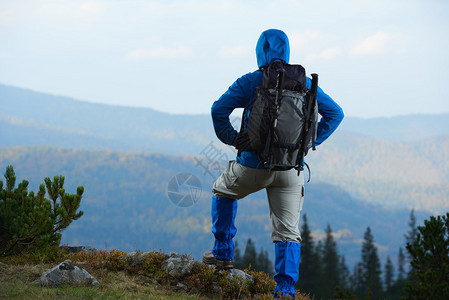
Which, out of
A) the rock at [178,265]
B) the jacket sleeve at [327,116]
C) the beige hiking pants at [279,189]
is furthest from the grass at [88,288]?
the jacket sleeve at [327,116]

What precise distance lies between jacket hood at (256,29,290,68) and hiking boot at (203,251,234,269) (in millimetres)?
3092

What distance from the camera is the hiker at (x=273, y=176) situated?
5957mm

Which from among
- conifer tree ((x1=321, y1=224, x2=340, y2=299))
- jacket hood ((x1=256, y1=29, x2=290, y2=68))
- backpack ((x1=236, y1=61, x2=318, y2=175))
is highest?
jacket hood ((x1=256, y1=29, x2=290, y2=68))

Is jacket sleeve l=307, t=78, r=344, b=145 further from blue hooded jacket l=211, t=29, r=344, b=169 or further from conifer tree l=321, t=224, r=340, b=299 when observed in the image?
conifer tree l=321, t=224, r=340, b=299

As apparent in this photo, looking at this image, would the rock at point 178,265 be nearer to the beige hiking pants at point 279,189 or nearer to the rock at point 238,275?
the rock at point 238,275

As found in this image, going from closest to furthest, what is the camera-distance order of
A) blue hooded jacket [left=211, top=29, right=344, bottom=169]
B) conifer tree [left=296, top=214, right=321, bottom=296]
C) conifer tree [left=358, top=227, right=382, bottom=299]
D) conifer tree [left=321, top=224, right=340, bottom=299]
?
1. blue hooded jacket [left=211, top=29, right=344, bottom=169]
2. conifer tree [left=296, top=214, right=321, bottom=296]
3. conifer tree [left=321, top=224, right=340, bottom=299]
4. conifer tree [left=358, top=227, right=382, bottom=299]

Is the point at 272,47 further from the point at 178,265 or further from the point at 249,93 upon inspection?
the point at 178,265

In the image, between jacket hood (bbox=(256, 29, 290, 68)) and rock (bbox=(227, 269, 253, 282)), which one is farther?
rock (bbox=(227, 269, 253, 282))

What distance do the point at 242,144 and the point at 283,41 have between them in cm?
147

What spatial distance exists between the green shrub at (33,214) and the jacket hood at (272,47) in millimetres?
3815

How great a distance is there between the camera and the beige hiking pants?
6.05 m

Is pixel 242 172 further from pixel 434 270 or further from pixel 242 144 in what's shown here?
pixel 434 270

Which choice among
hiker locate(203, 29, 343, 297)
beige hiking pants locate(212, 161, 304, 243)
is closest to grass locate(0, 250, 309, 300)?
hiker locate(203, 29, 343, 297)

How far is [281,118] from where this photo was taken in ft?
18.3
